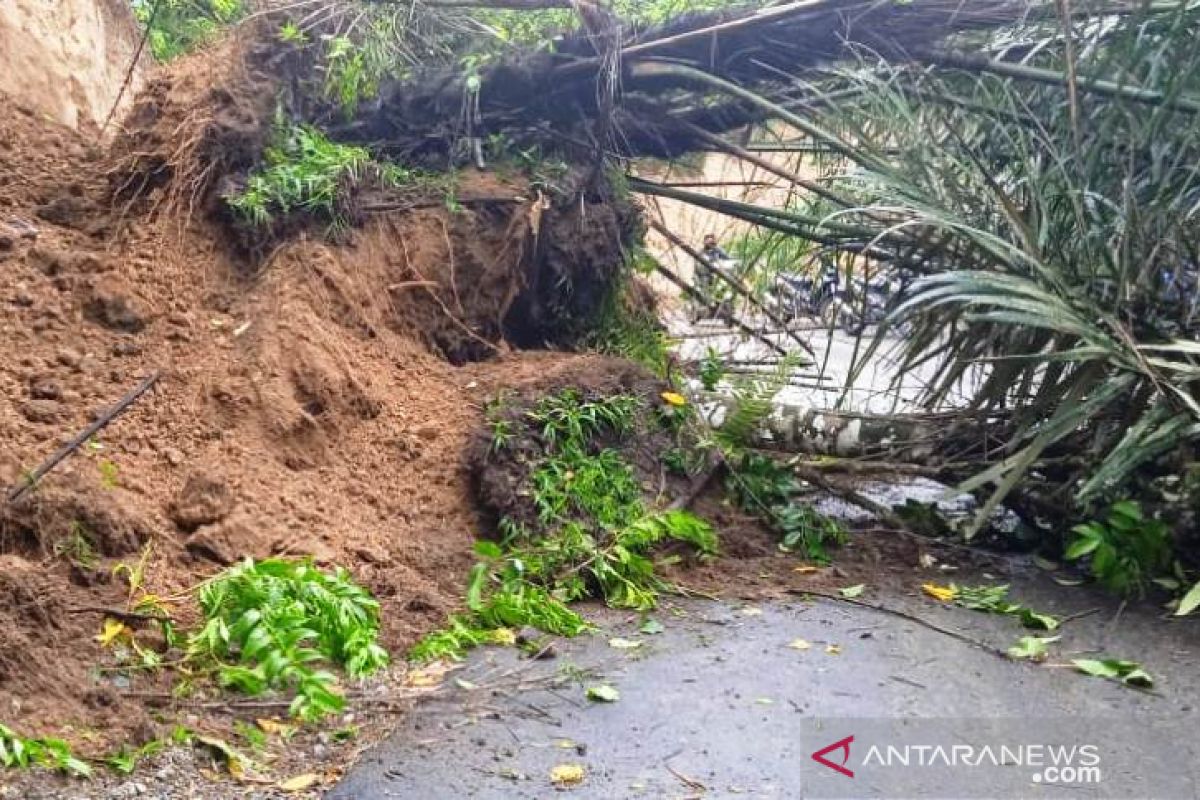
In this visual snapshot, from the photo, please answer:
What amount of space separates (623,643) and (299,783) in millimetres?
1500

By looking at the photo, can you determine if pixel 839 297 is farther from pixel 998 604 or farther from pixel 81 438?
pixel 81 438

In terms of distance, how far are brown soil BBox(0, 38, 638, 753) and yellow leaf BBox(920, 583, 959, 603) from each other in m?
1.93

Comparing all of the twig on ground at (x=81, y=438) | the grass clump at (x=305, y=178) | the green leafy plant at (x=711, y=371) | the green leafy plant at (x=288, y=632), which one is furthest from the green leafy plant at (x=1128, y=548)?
the twig on ground at (x=81, y=438)

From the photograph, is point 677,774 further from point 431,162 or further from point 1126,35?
point 431,162

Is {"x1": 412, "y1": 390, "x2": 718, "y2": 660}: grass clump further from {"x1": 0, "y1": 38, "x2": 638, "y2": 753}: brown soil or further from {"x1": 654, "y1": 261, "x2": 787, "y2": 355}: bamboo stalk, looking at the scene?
{"x1": 654, "y1": 261, "x2": 787, "y2": 355}: bamboo stalk

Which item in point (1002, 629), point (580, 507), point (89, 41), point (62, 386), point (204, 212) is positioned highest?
point (89, 41)

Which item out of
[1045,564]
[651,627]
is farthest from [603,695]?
[1045,564]

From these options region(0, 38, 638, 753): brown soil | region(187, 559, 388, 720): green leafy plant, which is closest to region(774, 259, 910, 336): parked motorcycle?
region(0, 38, 638, 753): brown soil

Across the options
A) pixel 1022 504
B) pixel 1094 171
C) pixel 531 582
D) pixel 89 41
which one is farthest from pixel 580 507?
pixel 89 41

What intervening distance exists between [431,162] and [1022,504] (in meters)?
3.52

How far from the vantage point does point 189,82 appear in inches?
244

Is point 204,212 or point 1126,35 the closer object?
point 1126,35

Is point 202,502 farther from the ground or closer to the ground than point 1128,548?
farther from the ground

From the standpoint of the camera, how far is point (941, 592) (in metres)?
5.20
